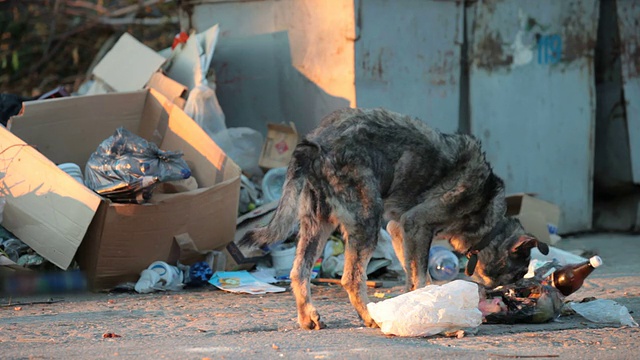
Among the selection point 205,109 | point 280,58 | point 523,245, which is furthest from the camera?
point 280,58

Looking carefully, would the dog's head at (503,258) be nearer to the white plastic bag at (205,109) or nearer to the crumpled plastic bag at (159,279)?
the crumpled plastic bag at (159,279)

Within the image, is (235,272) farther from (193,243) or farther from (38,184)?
(38,184)

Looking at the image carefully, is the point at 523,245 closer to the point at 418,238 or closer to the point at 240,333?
the point at 418,238

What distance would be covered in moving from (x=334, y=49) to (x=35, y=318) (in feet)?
13.4

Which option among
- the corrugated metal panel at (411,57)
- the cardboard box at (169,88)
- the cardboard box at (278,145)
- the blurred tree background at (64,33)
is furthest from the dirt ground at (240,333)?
the blurred tree background at (64,33)

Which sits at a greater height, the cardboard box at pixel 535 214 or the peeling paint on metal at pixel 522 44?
Answer: the peeling paint on metal at pixel 522 44

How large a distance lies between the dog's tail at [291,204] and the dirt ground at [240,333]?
21.7 inches

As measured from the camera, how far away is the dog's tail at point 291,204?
5266mm

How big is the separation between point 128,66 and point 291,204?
14.0 ft

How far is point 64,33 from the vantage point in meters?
12.0

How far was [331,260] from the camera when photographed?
7352mm

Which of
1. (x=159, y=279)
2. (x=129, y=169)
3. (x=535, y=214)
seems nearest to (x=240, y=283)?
→ (x=159, y=279)

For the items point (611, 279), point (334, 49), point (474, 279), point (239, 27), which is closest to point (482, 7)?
point (334, 49)

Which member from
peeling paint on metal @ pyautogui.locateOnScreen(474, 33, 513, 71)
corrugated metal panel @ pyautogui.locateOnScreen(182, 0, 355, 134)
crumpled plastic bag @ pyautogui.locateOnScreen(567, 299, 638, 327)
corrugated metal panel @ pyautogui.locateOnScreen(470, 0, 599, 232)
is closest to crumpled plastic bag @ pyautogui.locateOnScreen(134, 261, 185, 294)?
corrugated metal panel @ pyautogui.locateOnScreen(182, 0, 355, 134)
